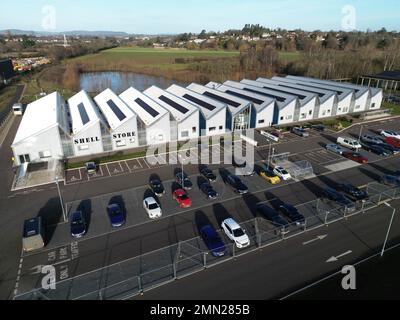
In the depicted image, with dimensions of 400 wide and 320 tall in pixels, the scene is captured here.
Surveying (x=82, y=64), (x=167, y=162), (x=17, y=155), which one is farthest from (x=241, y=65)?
(x=17, y=155)

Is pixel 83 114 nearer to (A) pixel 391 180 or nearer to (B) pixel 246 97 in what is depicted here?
(B) pixel 246 97

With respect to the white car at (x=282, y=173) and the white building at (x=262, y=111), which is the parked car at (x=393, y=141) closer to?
the white building at (x=262, y=111)

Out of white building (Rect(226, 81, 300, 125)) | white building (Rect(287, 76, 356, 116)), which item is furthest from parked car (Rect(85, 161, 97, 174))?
white building (Rect(287, 76, 356, 116))

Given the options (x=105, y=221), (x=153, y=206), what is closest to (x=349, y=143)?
(x=153, y=206)

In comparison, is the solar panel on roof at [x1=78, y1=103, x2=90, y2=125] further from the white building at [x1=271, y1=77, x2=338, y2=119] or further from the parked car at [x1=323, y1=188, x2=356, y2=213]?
the white building at [x1=271, y1=77, x2=338, y2=119]

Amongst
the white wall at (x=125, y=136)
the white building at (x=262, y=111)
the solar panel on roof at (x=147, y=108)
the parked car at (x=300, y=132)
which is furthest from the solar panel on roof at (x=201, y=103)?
the parked car at (x=300, y=132)

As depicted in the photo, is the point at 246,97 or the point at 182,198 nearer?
the point at 182,198
